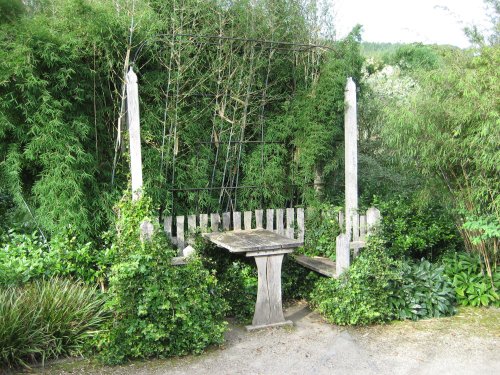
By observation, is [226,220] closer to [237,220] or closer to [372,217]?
[237,220]

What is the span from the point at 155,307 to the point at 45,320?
2.78 ft

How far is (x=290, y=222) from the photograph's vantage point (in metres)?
5.66

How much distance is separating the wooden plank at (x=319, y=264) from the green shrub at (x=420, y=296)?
632 mm

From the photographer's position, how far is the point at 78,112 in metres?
4.86

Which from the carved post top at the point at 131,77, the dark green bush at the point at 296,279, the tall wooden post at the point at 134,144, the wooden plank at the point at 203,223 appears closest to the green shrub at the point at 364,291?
the dark green bush at the point at 296,279

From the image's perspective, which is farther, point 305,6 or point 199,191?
point 305,6

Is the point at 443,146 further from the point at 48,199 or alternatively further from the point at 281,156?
the point at 48,199

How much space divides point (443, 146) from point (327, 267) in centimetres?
168

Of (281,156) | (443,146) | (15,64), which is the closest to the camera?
(15,64)

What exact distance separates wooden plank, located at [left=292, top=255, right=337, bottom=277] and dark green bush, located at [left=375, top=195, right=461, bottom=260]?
0.83 meters

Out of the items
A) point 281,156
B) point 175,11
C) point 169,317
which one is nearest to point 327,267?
point 281,156

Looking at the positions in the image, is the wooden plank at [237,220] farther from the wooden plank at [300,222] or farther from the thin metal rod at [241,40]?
the thin metal rod at [241,40]

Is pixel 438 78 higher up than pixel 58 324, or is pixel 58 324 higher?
pixel 438 78

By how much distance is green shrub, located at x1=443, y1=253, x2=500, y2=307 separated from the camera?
5.10 metres
